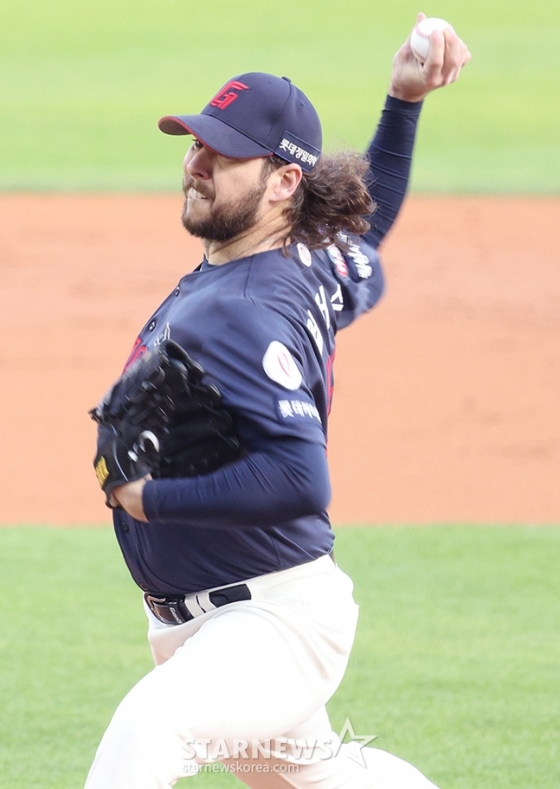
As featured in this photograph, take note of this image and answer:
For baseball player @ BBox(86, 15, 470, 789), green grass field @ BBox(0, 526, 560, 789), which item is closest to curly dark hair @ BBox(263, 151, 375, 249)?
baseball player @ BBox(86, 15, 470, 789)

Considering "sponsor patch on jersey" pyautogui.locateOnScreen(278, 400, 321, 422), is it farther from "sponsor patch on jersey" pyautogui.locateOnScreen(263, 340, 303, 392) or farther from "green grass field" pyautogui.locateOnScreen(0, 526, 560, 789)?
"green grass field" pyautogui.locateOnScreen(0, 526, 560, 789)

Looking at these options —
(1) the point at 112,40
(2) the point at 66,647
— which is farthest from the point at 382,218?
(1) the point at 112,40

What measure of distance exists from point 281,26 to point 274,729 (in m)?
25.7

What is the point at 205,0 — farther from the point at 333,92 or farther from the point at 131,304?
the point at 131,304

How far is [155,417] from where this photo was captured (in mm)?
2385

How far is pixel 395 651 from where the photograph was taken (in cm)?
481

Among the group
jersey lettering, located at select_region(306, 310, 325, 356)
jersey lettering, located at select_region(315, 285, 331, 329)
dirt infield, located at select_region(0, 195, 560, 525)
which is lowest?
dirt infield, located at select_region(0, 195, 560, 525)

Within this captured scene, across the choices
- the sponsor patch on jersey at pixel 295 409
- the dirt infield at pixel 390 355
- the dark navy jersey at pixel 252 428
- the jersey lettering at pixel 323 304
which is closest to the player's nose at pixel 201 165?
the dark navy jersey at pixel 252 428

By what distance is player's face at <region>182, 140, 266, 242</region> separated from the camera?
2.56m

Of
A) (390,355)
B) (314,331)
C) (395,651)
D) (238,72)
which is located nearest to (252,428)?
(314,331)

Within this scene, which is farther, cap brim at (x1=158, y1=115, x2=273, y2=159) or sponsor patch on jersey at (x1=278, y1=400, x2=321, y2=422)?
cap brim at (x1=158, y1=115, x2=273, y2=159)

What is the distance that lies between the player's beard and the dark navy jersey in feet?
0.23

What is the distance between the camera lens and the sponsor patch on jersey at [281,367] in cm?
235

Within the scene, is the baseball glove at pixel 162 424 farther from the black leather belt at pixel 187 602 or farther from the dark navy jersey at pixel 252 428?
the black leather belt at pixel 187 602
